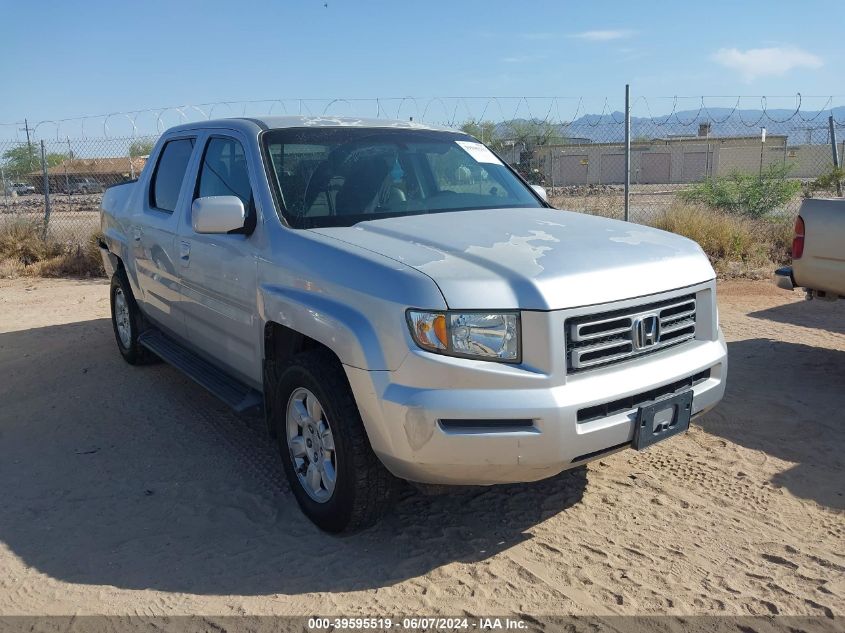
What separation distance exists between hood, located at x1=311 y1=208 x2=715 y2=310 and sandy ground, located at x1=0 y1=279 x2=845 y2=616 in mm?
1143

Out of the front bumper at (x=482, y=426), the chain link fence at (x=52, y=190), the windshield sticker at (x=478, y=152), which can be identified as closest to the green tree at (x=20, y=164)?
the chain link fence at (x=52, y=190)

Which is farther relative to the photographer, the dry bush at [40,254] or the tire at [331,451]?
the dry bush at [40,254]

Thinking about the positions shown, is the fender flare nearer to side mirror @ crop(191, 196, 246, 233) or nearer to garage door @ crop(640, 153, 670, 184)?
side mirror @ crop(191, 196, 246, 233)

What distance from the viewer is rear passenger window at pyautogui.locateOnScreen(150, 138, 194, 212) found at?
506 cm

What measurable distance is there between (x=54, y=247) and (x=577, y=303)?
11.5m

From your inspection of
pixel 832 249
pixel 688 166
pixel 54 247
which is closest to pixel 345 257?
pixel 832 249

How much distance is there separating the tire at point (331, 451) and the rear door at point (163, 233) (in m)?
1.74

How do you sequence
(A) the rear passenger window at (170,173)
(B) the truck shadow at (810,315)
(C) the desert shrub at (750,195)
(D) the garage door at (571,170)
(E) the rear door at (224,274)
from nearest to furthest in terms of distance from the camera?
(E) the rear door at (224,274), (A) the rear passenger window at (170,173), (B) the truck shadow at (810,315), (C) the desert shrub at (750,195), (D) the garage door at (571,170)

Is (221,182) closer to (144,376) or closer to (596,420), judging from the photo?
(144,376)

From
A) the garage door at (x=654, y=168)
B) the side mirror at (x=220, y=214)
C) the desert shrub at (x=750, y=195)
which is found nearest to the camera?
the side mirror at (x=220, y=214)

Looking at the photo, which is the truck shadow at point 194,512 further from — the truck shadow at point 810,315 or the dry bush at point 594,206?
the dry bush at point 594,206

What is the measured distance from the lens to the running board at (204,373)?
4.06 metres

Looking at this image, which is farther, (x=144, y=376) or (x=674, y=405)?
(x=144, y=376)

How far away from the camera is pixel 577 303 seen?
114 inches
